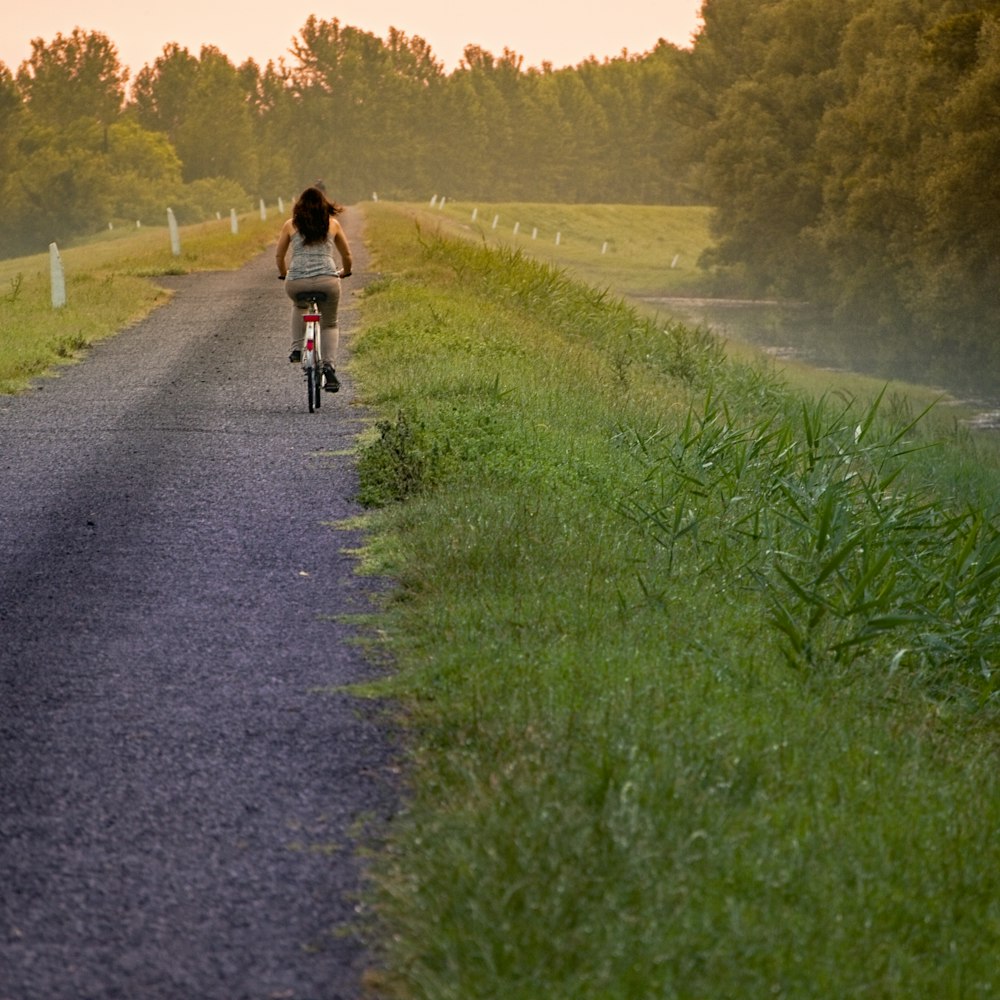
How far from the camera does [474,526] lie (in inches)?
315

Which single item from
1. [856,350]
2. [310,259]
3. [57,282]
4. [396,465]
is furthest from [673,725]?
[856,350]

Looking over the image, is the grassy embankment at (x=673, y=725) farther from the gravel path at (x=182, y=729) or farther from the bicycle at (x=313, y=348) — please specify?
the bicycle at (x=313, y=348)

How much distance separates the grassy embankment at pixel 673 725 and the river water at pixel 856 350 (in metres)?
21.7

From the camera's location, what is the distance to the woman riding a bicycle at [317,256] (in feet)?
43.2

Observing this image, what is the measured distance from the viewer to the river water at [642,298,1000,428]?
34656 mm

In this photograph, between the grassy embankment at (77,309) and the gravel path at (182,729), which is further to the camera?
the grassy embankment at (77,309)

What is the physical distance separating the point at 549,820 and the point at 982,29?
30.5 m

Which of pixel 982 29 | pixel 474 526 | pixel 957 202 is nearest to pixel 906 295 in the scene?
pixel 957 202

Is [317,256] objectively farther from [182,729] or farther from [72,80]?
[72,80]

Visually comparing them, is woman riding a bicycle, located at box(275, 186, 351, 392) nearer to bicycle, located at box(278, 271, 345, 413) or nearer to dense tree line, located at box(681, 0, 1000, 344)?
bicycle, located at box(278, 271, 345, 413)

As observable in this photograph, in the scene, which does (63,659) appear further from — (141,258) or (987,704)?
(141,258)

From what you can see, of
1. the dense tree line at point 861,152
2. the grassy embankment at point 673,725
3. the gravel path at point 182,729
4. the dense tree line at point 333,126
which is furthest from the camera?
the dense tree line at point 333,126

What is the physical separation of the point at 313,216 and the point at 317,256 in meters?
0.42

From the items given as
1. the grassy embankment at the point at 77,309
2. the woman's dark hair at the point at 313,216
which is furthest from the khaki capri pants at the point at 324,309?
the grassy embankment at the point at 77,309
